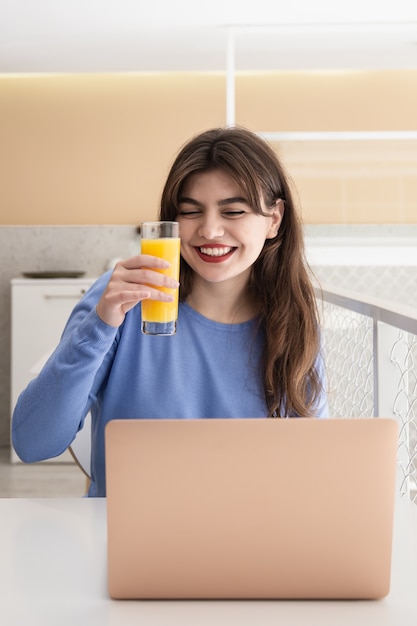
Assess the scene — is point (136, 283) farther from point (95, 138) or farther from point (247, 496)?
point (95, 138)

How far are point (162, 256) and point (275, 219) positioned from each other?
55cm

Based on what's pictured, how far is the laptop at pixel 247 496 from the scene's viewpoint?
947mm

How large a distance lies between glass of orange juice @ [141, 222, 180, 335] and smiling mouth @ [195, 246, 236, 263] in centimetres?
26

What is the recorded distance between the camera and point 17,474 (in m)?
4.97

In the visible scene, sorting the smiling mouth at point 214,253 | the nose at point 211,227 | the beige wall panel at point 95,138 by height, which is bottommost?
the smiling mouth at point 214,253

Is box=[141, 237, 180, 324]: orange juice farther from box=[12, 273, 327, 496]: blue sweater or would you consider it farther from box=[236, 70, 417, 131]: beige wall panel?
box=[236, 70, 417, 131]: beige wall panel

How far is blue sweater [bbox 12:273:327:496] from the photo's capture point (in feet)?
5.46

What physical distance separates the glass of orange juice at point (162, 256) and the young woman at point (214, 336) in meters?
0.23

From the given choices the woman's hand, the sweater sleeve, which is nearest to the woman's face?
the sweater sleeve

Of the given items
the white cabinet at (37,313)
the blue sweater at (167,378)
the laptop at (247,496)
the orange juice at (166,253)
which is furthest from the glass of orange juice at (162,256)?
the white cabinet at (37,313)

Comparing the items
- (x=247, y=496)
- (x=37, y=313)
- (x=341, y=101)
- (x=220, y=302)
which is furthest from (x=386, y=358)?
(x=341, y=101)

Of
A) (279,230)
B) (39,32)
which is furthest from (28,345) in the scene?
(279,230)

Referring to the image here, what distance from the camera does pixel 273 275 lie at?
1.87 m

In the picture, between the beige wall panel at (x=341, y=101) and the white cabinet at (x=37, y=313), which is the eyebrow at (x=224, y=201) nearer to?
the white cabinet at (x=37, y=313)
